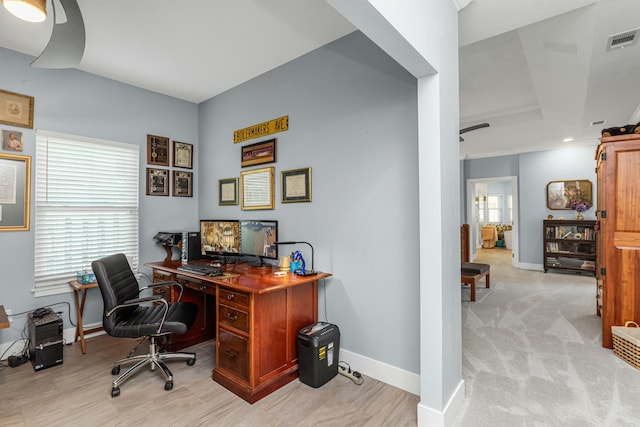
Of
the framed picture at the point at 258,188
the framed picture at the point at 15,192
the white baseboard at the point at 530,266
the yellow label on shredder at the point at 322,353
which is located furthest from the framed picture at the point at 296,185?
the white baseboard at the point at 530,266

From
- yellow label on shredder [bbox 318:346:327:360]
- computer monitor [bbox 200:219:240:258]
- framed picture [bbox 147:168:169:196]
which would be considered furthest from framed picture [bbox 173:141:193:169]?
yellow label on shredder [bbox 318:346:327:360]

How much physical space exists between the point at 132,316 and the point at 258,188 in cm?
161

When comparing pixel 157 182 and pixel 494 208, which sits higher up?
pixel 157 182

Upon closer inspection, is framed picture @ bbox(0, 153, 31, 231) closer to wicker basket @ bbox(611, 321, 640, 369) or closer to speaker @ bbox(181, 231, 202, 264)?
speaker @ bbox(181, 231, 202, 264)

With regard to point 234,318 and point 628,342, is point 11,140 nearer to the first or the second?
point 234,318

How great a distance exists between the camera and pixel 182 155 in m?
3.97

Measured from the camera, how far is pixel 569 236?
607 centimetres

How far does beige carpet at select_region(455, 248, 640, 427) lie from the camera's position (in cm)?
195

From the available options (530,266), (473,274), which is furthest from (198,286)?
(530,266)

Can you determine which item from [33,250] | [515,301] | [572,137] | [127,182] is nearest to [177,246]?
[127,182]

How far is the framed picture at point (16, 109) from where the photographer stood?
2758 millimetres

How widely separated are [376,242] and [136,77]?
3.11 metres

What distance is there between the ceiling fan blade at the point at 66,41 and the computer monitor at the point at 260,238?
5.80 ft

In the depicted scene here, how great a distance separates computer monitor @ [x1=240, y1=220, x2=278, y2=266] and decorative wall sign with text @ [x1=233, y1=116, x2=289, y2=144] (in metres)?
0.94
